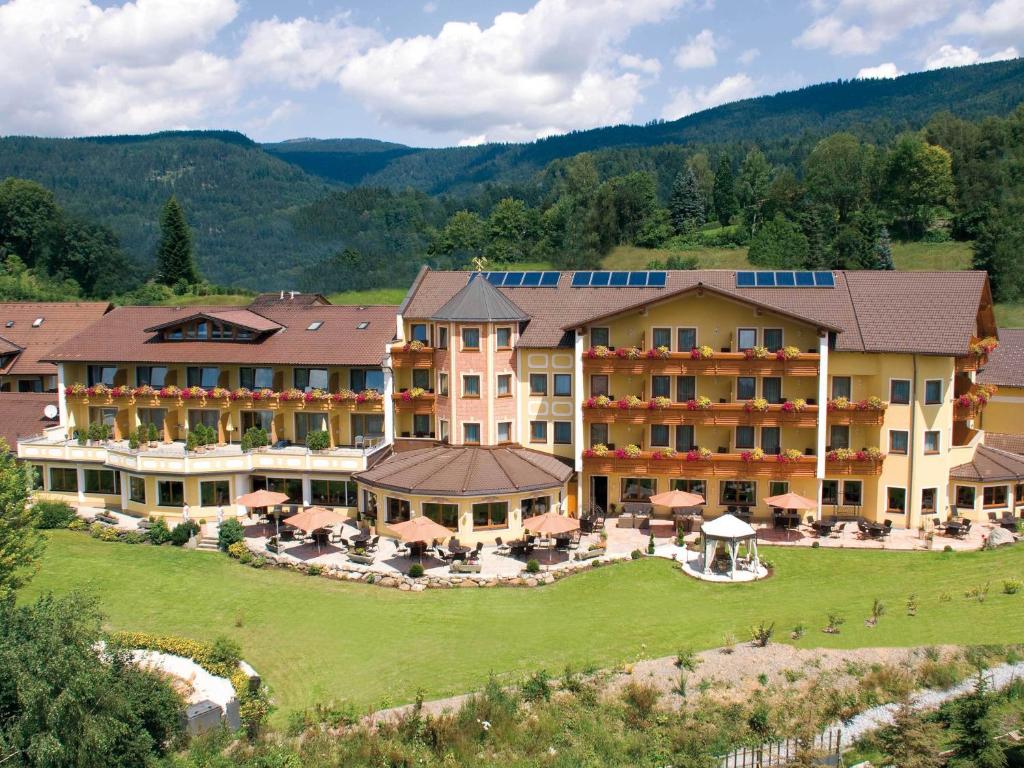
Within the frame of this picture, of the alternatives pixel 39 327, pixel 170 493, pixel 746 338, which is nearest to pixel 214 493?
pixel 170 493

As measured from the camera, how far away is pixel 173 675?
90.0 feet

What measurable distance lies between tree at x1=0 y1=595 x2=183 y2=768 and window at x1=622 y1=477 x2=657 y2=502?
24.7 m

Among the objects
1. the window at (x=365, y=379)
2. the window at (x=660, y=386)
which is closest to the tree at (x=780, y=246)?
the window at (x=660, y=386)

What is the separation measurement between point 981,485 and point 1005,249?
169 feet

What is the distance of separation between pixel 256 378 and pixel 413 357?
8552mm

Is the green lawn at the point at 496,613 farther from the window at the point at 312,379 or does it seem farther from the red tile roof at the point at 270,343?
the red tile roof at the point at 270,343

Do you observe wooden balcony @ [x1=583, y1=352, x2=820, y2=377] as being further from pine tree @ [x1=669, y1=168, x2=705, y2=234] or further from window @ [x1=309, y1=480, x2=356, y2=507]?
pine tree @ [x1=669, y1=168, x2=705, y2=234]

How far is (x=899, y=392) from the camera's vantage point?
136ft

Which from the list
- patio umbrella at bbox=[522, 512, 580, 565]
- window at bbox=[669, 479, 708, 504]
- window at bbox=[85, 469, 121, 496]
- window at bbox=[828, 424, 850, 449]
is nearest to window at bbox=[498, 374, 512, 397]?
patio umbrella at bbox=[522, 512, 580, 565]

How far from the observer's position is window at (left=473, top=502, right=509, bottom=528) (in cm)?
4012

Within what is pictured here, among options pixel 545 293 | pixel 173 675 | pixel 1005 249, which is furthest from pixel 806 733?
pixel 1005 249

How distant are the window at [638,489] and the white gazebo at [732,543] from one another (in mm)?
8275

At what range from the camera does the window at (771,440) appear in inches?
1679

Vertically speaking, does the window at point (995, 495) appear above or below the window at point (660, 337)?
below
